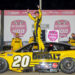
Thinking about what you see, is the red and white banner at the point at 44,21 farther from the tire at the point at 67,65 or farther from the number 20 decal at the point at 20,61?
the tire at the point at 67,65

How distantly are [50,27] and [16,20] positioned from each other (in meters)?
2.14

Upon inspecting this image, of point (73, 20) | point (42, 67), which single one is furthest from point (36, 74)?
point (73, 20)

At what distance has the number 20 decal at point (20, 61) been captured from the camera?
5.09 meters

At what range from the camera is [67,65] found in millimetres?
5062

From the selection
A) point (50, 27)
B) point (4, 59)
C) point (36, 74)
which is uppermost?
point (50, 27)

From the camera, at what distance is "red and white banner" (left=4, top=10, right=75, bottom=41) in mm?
9500

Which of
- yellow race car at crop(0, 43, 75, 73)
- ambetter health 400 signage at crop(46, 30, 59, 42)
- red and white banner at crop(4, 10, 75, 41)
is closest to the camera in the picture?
yellow race car at crop(0, 43, 75, 73)

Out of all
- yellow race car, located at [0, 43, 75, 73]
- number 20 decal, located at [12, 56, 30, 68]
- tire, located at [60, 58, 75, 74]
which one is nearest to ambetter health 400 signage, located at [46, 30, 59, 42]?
yellow race car, located at [0, 43, 75, 73]

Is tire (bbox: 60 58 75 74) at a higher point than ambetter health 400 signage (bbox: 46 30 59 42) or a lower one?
A: lower

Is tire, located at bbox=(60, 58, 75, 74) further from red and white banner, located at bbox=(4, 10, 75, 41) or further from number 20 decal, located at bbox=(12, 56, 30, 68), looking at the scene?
red and white banner, located at bbox=(4, 10, 75, 41)

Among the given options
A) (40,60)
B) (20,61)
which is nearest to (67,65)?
(40,60)
